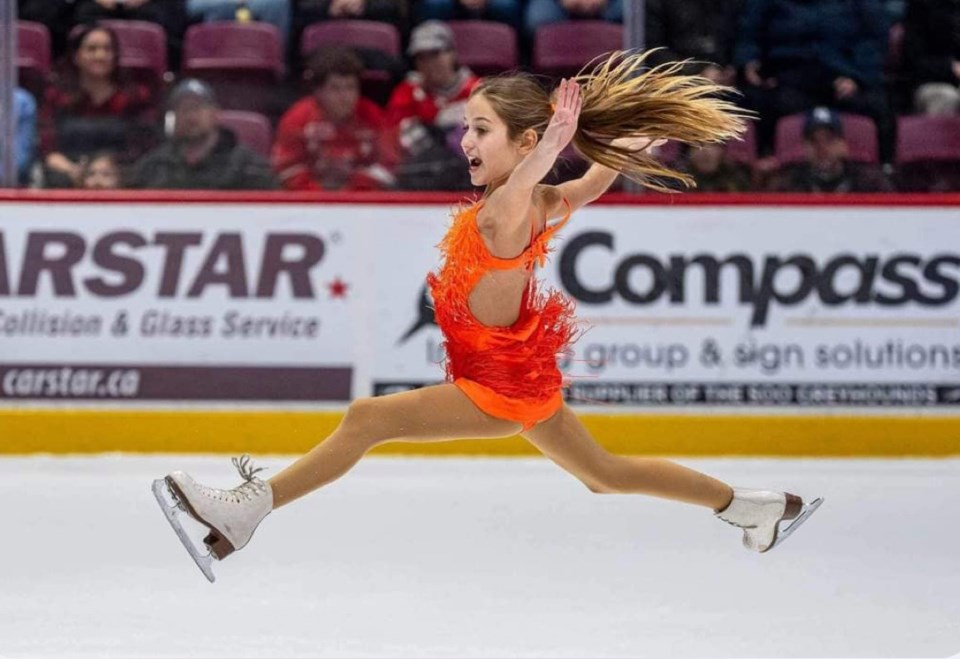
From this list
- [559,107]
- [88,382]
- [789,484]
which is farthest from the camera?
[88,382]

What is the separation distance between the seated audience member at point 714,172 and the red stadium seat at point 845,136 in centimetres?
23

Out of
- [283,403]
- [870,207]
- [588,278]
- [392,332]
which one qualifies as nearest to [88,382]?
[283,403]

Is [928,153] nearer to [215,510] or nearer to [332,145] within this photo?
[332,145]

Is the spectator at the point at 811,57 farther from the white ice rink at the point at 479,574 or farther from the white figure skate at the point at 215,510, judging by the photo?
the white figure skate at the point at 215,510

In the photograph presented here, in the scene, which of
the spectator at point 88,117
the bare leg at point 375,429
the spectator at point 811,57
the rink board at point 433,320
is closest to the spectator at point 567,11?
the spectator at point 811,57

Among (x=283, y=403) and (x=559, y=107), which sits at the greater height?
(x=559, y=107)

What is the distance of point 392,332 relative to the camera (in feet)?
22.3

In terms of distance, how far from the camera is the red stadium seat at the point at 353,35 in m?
6.98

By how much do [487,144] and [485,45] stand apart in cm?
367

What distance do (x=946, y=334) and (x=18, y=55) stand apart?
14.6 ft

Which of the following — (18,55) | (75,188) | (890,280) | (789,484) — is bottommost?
(789,484)

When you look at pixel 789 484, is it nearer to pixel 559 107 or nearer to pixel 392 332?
pixel 392 332

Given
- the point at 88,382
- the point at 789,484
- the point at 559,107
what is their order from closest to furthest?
the point at 559,107 < the point at 789,484 < the point at 88,382

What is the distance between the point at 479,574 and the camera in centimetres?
427
